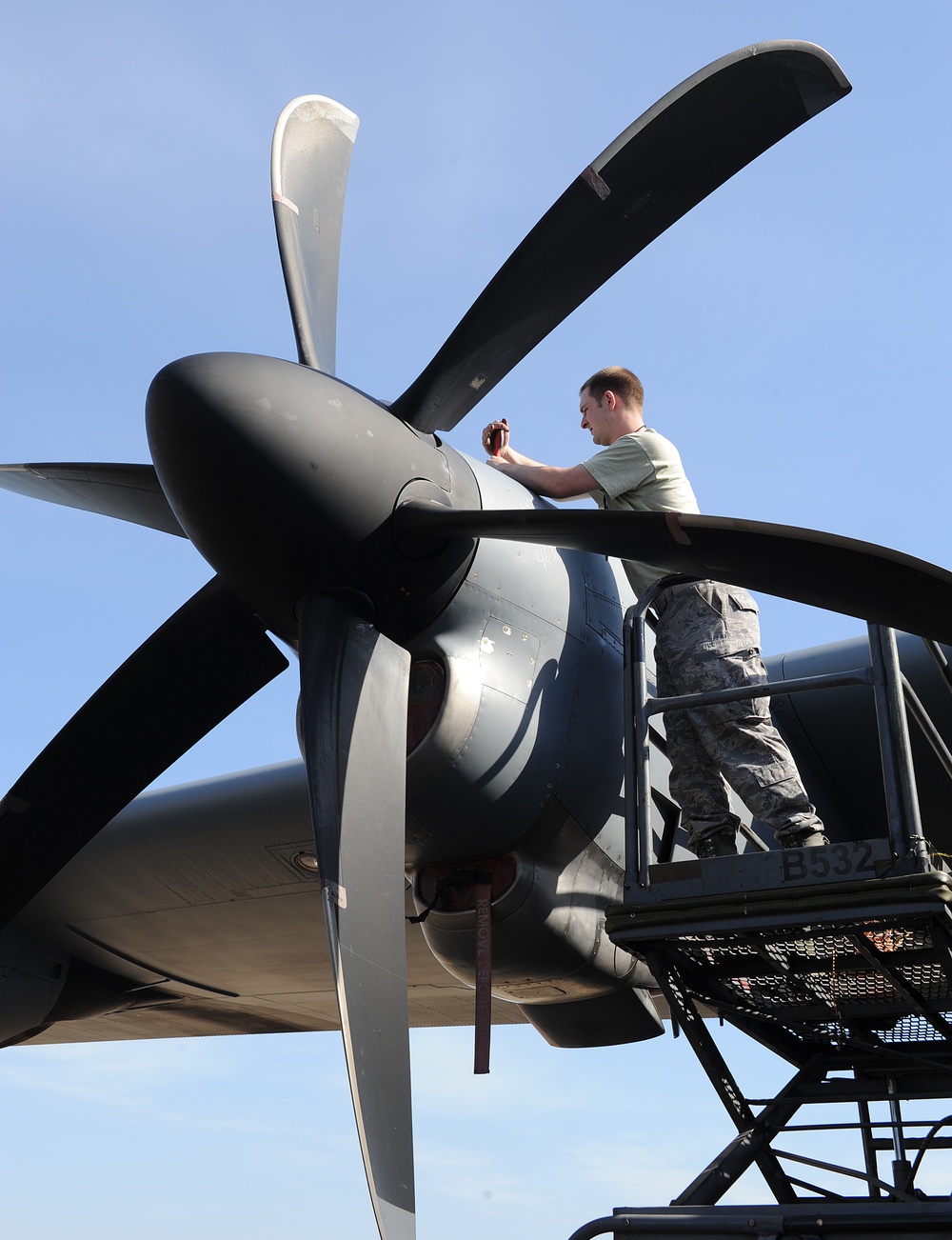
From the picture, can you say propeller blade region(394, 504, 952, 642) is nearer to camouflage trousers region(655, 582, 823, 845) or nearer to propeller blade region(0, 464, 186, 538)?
camouflage trousers region(655, 582, 823, 845)

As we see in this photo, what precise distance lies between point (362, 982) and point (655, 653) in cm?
203

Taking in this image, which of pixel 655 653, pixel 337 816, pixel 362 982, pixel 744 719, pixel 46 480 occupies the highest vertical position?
pixel 46 480

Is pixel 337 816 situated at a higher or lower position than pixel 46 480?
lower

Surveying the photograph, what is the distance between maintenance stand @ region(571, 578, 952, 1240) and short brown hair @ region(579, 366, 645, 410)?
A: 1201 mm

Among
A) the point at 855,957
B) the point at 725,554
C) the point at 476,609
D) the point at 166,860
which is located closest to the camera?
the point at 725,554

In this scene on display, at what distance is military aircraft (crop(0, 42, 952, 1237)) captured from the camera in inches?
186

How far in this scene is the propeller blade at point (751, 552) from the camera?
3.94m

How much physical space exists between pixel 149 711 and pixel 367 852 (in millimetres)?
1609

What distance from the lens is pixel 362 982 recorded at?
4.64m

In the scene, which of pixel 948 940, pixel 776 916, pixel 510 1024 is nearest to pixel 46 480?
pixel 776 916

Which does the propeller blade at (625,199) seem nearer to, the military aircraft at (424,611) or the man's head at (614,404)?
the military aircraft at (424,611)

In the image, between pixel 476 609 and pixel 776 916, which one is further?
pixel 476 609

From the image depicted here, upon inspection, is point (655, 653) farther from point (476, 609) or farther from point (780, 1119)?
point (780, 1119)

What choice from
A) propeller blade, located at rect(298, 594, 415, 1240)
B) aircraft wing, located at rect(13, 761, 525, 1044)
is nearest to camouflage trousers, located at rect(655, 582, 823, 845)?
propeller blade, located at rect(298, 594, 415, 1240)
